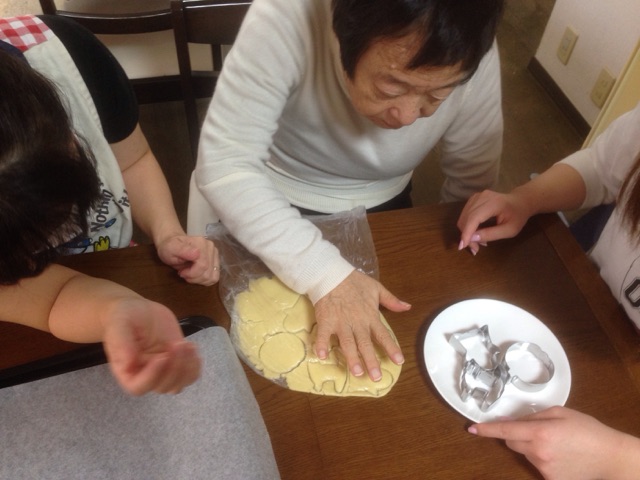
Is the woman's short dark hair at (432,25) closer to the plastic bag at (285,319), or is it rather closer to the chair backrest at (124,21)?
the plastic bag at (285,319)

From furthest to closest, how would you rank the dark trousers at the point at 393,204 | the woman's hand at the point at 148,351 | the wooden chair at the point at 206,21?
the wooden chair at the point at 206,21, the dark trousers at the point at 393,204, the woman's hand at the point at 148,351

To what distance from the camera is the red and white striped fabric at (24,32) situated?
0.74m

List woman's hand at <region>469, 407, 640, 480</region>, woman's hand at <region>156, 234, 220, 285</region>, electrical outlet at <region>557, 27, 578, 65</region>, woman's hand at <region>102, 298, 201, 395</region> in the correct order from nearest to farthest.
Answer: woman's hand at <region>102, 298, 201, 395</region> < woman's hand at <region>469, 407, 640, 480</region> < woman's hand at <region>156, 234, 220, 285</region> < electrical outlet at <region>557, 27, 578, 65</region>

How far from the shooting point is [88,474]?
0.55 m

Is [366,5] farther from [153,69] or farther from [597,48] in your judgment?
[597,48]

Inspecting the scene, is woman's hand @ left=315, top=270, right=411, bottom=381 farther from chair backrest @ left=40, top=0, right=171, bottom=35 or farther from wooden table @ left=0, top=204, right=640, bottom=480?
chair backrest @ left=40, top=0, right=171, bottom=35

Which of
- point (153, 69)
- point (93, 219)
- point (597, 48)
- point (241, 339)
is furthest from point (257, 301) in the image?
point (597, 48)

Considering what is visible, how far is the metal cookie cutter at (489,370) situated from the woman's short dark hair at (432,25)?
335mm

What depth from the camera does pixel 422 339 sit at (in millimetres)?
696

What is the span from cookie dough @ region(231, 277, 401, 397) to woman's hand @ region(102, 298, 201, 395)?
0.14m

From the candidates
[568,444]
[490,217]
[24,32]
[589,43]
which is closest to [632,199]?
[490,217]

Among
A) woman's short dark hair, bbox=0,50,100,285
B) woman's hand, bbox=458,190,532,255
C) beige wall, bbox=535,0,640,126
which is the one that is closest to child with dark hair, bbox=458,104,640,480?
woman's hand, bbox=458,190,532,255

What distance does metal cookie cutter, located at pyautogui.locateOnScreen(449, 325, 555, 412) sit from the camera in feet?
2.08

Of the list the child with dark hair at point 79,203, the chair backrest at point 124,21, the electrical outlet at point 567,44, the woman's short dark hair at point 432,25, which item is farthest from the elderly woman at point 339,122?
the electrical outlet at point 567,44
